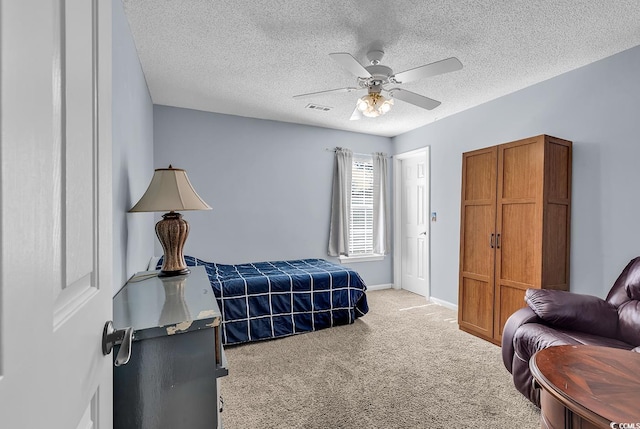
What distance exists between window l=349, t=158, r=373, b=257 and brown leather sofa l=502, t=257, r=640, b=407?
2837 millimetres

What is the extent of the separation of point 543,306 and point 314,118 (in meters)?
3.25

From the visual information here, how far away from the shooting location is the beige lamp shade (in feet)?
5.94

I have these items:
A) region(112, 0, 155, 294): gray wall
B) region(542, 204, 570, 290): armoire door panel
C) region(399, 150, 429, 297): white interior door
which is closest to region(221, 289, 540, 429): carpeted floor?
region(542, 204, 570, 290): armoire door panel

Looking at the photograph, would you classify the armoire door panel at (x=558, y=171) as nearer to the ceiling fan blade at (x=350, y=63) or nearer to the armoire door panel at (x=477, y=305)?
the armoire door panel at (x=477, y=305)

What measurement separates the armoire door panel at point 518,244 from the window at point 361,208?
225cm

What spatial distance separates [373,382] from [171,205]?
1859 mm

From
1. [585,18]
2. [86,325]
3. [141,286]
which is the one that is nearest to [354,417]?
[141,286]

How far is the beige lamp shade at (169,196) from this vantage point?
1.81 meters

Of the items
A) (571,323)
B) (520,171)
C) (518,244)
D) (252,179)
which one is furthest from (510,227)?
(252,179)

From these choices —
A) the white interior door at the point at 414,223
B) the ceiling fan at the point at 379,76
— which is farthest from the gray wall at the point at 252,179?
the ceiling fan at the point at 379,76

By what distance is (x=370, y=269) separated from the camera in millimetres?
5008

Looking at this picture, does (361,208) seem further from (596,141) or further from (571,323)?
(571,323)

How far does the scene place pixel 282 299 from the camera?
3.18 meters

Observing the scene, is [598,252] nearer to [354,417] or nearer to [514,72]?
[514,72]
